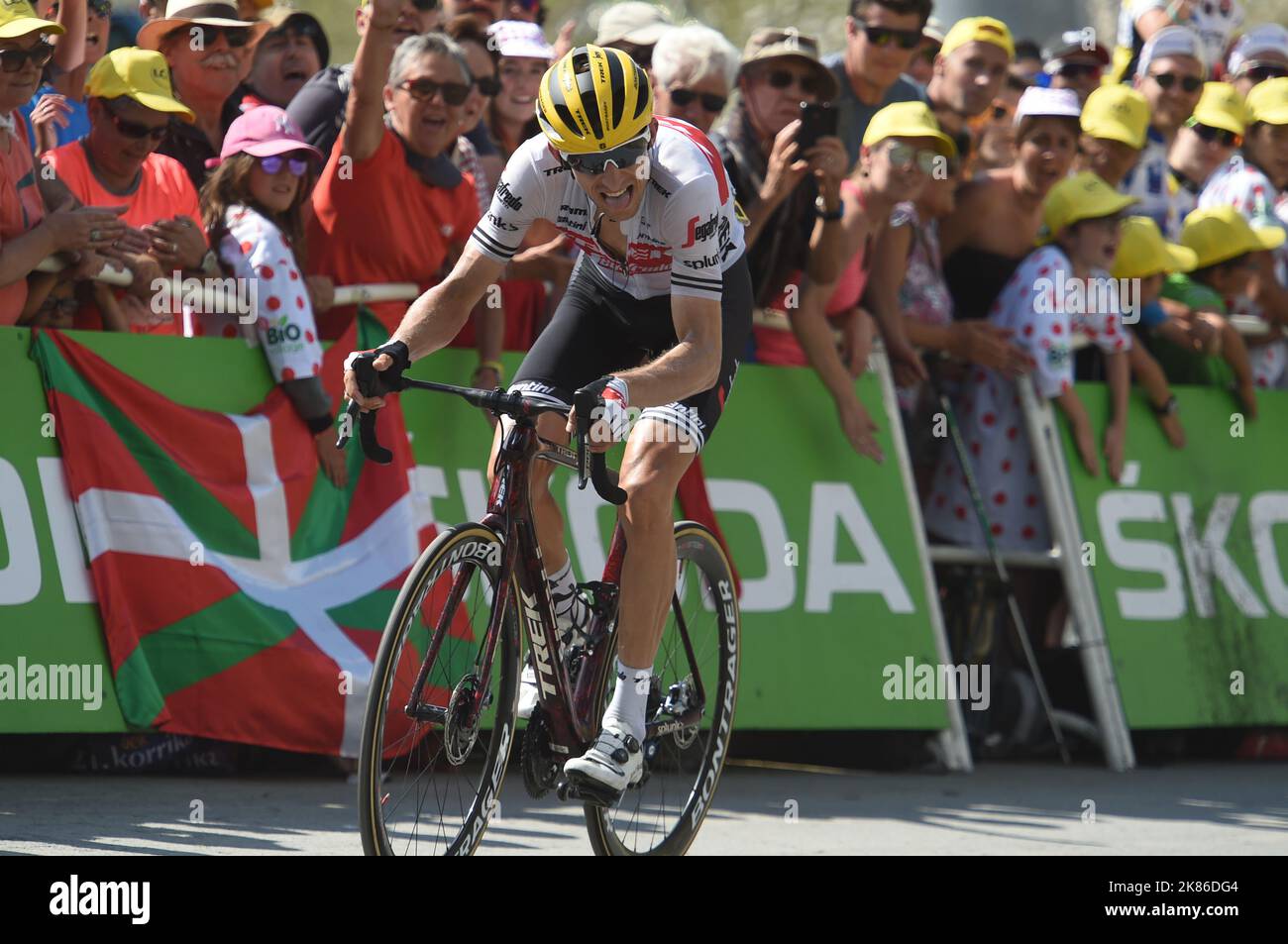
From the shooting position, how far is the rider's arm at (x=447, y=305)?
16.5 ft

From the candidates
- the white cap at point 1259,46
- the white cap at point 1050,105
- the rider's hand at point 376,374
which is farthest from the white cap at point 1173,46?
the rider's hand at point 376,374

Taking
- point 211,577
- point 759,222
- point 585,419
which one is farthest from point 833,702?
point 585,419

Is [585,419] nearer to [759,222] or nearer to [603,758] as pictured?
[603,758]

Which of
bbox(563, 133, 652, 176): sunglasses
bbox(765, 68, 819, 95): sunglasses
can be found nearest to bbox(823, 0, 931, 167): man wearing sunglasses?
bbox(765, 68, 819, 95): sunglasses

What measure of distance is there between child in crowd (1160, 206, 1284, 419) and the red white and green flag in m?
4.58

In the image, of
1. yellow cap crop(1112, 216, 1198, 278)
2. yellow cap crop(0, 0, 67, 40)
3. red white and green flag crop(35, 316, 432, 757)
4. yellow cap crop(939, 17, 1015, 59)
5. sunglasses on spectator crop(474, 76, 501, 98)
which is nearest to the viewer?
yellow cap crop(0, 0, 67, 40)

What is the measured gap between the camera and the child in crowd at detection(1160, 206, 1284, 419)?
9.41 m

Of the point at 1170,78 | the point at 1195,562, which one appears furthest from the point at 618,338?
the point at 1170,78

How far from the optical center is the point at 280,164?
6812 mm

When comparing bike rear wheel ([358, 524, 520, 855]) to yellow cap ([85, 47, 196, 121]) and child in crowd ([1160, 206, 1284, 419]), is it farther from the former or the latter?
child in crowd ([1160, 206, 1284, 419])

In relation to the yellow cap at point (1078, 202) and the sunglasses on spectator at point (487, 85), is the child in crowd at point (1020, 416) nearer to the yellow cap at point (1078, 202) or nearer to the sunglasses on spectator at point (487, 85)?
the yellow cap at point (1078, 202)

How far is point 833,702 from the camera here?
309 inches

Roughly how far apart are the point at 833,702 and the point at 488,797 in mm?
3081
